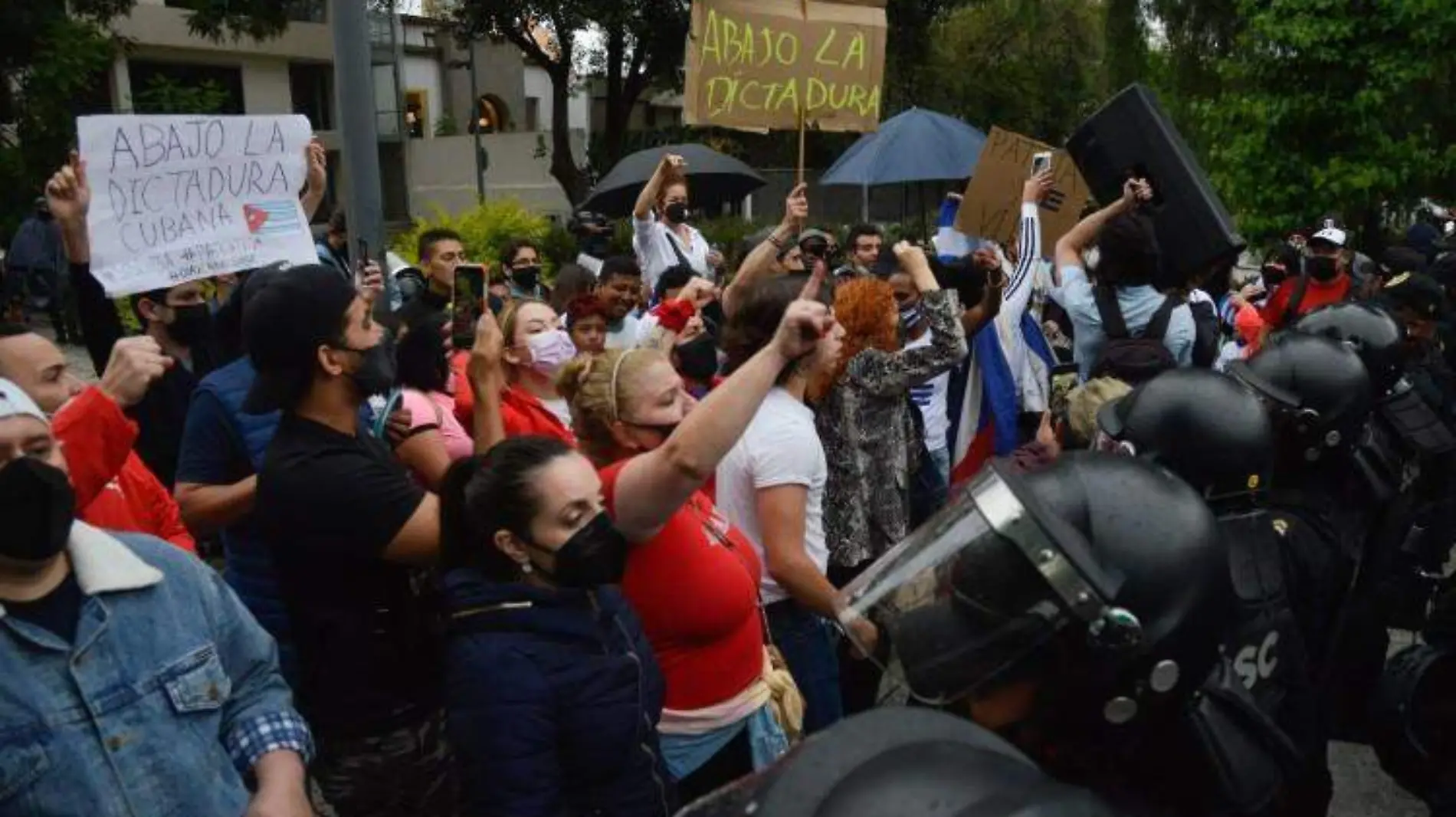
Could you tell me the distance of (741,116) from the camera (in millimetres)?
6434

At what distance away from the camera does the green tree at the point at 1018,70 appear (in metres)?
34.4

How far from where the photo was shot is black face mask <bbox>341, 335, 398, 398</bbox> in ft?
9.41

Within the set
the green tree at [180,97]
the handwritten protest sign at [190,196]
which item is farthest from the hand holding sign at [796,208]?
the green tree at [180,97]

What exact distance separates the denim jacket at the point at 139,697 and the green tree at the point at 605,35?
24.5 meters

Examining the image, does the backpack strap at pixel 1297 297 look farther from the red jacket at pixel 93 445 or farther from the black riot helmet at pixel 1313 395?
the red jacket at pixel 93 445

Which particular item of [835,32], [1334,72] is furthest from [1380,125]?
[835,32]

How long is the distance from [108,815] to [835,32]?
212 inches

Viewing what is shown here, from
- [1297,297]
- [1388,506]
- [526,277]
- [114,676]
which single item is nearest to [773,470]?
[114,676]

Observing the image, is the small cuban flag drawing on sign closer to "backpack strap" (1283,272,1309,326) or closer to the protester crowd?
the protester crowd

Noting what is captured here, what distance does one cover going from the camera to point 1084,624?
161 centimetres

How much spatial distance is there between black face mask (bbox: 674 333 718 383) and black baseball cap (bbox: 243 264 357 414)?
5.53 feet

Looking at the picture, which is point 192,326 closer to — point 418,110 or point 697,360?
point 697,360

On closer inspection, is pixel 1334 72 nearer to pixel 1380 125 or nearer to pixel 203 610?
pixel 1380 125

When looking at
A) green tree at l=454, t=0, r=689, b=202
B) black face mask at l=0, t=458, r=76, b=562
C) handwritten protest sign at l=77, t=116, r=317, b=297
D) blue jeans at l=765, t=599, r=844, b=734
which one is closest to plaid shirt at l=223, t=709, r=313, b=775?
black face mask at l=0, t=458, r=76, b=562
